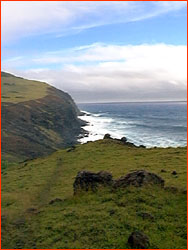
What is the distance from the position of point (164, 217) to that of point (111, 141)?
123 feet

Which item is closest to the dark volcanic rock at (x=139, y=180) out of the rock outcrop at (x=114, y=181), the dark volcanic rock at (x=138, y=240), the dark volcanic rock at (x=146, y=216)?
the rock outcrop at (x=114, y=181)

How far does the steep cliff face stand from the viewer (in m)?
88.4

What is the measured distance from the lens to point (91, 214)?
965 inches

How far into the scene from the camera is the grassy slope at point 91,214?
21.0 m

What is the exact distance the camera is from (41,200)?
108 feet

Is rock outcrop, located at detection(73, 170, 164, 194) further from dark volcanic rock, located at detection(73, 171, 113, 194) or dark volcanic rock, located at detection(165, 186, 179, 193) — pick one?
dark volcanic rock, located at detection(165, 186, 179, 193)

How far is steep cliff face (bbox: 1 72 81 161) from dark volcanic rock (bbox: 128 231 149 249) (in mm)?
58344

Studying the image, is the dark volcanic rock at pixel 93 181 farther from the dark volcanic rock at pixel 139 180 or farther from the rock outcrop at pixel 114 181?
the dark volcanic rock at pixel 139 180

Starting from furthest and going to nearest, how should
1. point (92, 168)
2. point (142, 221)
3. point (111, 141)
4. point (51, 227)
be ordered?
point (111, 141)
point (92, 168)
point (51, 227)
point (142, 221)

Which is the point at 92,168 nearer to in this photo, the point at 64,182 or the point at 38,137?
the point at 64,182

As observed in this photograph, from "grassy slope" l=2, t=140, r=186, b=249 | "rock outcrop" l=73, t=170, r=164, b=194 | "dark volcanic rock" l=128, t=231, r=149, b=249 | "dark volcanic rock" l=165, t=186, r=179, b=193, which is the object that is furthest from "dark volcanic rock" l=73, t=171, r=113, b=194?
"dark volcanic rock" l=128, t=231, r=149, b=249

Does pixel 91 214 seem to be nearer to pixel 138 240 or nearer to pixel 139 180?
pixel 139 180

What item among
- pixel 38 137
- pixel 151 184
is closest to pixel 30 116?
pixel 38 137

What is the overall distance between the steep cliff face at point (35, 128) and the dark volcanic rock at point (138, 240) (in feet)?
191
